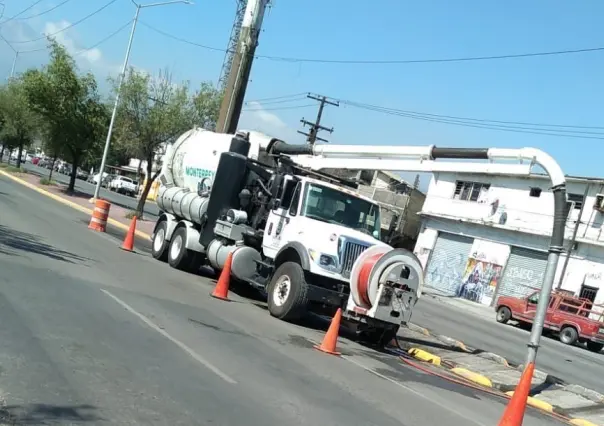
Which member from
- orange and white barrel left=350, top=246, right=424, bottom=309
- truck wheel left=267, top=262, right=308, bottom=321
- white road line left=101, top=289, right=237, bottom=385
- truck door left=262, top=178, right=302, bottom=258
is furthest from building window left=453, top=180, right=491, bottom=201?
white road line left=101, top=289, right=237, bottom=385

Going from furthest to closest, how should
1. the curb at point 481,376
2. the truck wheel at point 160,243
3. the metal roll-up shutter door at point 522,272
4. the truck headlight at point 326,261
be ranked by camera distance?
the metal roll-up shutter door at point 522,272, the truck wheel at point 160,243, the truck headlight at point 326,261, the curb at point 481,376

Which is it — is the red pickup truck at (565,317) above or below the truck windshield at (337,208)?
below

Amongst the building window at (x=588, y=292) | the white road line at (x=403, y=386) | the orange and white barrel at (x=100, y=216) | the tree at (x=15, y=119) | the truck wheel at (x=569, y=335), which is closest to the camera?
the white road line at (x=403, y=386)

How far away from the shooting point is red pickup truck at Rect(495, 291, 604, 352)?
24.9 metres

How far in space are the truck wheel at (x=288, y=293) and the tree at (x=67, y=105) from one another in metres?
29.0

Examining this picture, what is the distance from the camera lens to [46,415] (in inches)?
195

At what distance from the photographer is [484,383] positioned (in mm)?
11188

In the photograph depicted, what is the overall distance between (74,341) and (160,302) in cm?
376

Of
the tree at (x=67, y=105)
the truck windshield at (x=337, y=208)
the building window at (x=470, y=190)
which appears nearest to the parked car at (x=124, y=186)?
the tree at (x=67, y=105)

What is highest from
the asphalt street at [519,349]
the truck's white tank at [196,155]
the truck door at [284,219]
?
the truck's white tank at [196,155]

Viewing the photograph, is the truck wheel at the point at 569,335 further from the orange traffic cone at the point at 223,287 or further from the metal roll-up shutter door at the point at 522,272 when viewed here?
the orange traffic cone at the point at 223,287

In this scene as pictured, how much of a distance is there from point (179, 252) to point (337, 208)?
5.34 metres

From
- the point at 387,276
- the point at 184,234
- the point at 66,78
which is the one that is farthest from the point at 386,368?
the point at 66,78

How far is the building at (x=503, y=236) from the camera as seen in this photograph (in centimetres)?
3422
